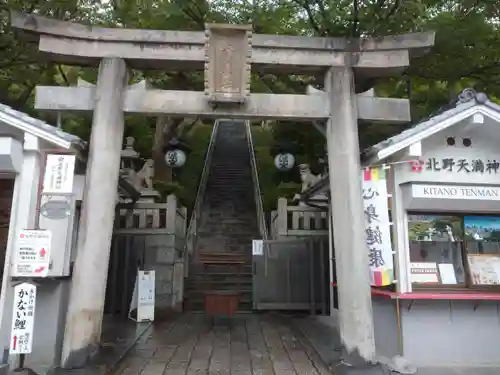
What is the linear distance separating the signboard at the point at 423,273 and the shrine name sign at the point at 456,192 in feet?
4.60

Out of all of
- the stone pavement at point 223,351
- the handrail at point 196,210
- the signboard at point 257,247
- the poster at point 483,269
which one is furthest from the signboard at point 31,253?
the handrail at point 196,210

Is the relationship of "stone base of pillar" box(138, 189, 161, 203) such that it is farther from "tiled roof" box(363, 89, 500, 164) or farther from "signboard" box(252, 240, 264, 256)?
"tiled roof" box(363, 89, 500, 164)

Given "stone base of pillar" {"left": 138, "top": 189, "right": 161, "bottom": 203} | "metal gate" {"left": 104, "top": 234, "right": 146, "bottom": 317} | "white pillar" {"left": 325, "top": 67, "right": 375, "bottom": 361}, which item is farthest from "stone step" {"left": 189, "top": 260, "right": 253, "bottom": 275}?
"white pillar" {"left": 325, "top": 67, "right": 375, "bottom": 361}

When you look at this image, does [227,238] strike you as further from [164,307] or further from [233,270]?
[164,307]

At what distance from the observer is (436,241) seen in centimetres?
870

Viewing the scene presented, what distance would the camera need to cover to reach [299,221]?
1441 centimetres

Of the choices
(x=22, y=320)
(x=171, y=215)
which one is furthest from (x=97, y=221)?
(x=171, y=215)

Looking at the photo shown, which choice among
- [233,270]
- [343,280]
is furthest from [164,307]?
[343,280]

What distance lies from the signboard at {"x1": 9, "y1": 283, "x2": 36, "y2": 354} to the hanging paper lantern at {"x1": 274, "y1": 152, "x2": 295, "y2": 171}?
41.0 ft

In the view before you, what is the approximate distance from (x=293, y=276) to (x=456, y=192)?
6.44 meters

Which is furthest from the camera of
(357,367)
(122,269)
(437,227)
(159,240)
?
(159,240)

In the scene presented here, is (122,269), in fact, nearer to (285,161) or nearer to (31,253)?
(31,253)

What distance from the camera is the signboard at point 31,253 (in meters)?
6.79

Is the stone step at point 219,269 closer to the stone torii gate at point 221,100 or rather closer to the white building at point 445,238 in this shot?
the white building at point 445,238
